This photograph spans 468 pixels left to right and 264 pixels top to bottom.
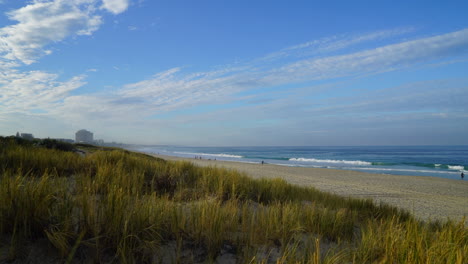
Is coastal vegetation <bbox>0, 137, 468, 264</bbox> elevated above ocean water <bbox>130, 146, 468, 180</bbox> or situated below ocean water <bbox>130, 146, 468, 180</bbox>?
above

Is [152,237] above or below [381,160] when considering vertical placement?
above

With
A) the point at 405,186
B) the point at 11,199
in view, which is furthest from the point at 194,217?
the point at 405,186

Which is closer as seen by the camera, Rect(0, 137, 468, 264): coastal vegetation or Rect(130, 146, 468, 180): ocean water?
Rect(0, 137, 468, 264): coastal vegetation

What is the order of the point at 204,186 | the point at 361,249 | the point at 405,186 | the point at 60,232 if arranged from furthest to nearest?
1. the point at 405,186
2. the point at 204,186
3. the point at 361,249
4. the point at 60,232

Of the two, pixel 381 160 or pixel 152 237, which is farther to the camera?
pixel 381 160

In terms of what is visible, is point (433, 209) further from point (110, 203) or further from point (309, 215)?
point (110, 203)

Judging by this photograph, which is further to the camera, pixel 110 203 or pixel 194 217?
pixel 194 217

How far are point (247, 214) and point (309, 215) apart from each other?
1.12 metres

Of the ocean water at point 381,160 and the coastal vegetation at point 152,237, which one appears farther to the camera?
the ocean water at point 381,160

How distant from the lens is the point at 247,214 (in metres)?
4.21

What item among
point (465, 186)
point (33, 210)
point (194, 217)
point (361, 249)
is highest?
point (33, 210)

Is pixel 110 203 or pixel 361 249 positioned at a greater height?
pixel 110 203

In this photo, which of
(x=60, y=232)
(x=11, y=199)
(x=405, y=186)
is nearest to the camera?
(x=60, y=232)

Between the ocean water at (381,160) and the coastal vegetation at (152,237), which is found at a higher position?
the coastal vegetation at (152,237)
